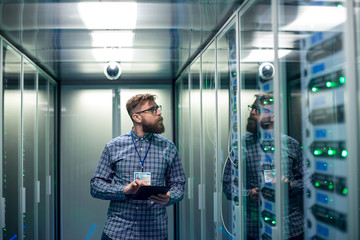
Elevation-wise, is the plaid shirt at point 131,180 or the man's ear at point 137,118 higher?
the man's ear at point 137,118

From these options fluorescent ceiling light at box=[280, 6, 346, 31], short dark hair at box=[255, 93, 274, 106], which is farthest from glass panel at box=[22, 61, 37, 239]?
fluorescent ceiling light at box=[280, 6, 346, 31]

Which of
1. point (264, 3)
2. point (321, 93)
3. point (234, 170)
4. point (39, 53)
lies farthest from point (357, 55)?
point (39, 53)

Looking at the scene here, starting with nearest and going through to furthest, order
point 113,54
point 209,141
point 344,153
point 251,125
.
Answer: point 344,153
point 251,125
point 209,141
point 113,54

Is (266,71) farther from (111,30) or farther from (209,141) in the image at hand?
(111,30)

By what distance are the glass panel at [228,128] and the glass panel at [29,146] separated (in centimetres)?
195

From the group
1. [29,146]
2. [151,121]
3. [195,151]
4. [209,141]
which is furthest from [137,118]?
[29,146]

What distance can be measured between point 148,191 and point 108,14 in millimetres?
1343

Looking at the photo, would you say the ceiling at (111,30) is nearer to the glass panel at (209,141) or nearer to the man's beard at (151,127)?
the glass panel at (209,141)

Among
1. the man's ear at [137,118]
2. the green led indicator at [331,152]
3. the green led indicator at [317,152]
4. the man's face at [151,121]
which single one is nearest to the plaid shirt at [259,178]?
the green led indicator at [317,152]

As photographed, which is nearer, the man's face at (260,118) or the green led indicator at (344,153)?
the green led indicator at (344,153)

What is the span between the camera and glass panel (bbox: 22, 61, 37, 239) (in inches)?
136

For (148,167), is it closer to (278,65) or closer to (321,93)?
(278,65)

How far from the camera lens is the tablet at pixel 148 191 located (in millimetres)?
2072

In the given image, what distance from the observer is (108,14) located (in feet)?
8.45
